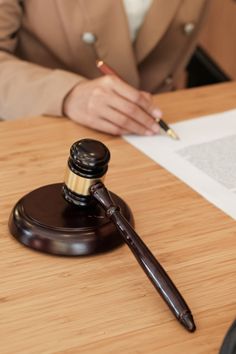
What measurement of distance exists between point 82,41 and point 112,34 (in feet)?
0.20

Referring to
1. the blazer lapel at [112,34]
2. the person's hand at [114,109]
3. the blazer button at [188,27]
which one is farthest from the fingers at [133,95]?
the blazer button at [188,27]

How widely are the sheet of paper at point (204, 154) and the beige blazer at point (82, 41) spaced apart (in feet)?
0.78

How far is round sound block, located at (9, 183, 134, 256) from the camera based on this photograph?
2.32ft

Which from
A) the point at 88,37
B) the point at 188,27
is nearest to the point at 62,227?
the point at 88,37

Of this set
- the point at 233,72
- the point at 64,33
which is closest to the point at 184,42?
the point at 64,33

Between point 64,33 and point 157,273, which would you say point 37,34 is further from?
point 157,273

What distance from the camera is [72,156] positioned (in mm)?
713

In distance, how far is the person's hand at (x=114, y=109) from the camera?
1.02 m

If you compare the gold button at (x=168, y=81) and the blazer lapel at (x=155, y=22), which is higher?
the blazer lapel at (x=155, y=22)

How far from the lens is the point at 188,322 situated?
605 millimetres

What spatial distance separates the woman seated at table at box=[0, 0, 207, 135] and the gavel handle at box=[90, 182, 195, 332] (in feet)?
1.04

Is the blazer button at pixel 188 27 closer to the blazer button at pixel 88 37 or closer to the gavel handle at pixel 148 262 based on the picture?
the blazer button at pixel 88 37

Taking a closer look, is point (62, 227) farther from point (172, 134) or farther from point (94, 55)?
point (94, 55)

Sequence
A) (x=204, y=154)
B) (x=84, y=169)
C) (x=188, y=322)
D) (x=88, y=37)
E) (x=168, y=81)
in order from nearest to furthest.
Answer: (x=188, y=322) < (x=84, y=169) < (x=204, y=154) < (x=88, y=37) < (x=168, y=81)
